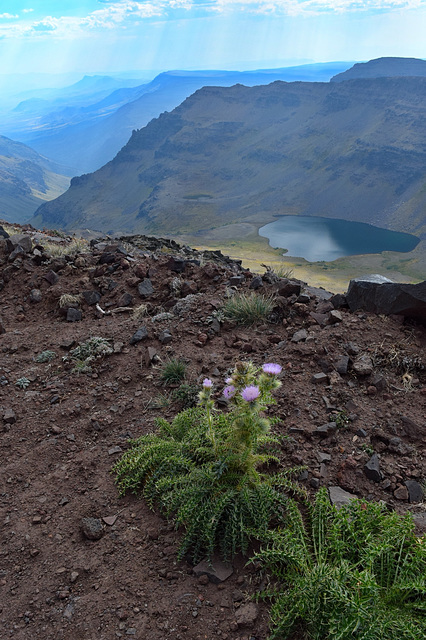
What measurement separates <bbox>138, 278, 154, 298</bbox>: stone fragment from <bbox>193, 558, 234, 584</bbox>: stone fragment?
565cm

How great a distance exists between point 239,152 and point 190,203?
46.0 metres

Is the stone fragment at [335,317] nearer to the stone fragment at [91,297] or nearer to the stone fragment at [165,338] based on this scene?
the stone fragment at [165,338]

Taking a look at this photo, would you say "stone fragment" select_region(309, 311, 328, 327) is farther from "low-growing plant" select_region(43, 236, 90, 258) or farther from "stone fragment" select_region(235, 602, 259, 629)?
"low-growing plant" select_region(43, 236, 90, 258)

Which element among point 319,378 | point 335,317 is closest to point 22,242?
point 335,317

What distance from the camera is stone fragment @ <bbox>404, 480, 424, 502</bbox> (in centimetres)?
385

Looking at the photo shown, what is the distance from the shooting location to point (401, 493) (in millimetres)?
3869

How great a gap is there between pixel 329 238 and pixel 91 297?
115105 mm

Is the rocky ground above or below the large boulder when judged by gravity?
below

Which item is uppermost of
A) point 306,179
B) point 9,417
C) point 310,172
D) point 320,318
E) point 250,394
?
point 250,394

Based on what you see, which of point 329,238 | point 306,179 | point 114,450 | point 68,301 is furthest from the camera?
point 306,179

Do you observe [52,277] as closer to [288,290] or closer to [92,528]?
[288,290]

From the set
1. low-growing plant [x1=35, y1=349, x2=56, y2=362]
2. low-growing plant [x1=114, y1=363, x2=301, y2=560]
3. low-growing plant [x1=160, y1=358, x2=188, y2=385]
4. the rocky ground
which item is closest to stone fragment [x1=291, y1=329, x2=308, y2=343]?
the rocky ground

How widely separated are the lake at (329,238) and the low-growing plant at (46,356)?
92.7m

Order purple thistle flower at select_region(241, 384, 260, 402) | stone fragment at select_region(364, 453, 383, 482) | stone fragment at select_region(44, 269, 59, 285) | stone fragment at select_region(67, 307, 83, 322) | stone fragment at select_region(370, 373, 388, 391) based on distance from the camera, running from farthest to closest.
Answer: stone fragment at select_region(44, 269, 59, 285)
stone fragment at select_region(67, 307, 83, 322)
stone fragment at select_region(370, 373, 388, 391)
stone fragment at select_region(364, 453, 383, 482)
purple thistle flower at select_region(241, 384, 260, 402)
